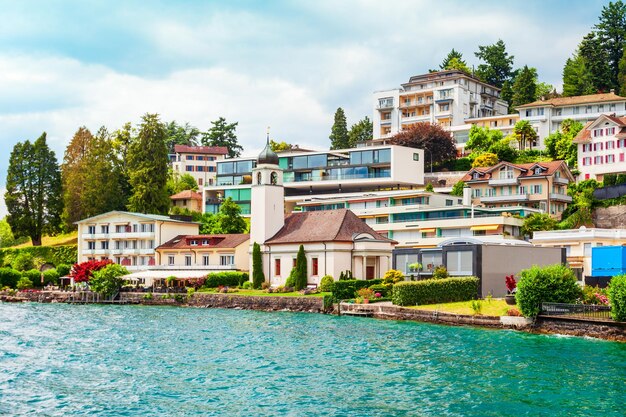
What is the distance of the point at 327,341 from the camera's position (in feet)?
139

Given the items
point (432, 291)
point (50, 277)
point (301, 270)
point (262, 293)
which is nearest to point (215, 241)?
point (301, 270)

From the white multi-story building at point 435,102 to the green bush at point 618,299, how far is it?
329 feet

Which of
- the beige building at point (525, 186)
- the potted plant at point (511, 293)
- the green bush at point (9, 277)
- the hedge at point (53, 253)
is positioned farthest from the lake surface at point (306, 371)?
the hedge at point (53, 253)

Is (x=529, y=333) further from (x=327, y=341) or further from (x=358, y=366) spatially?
(x=358, y=366)

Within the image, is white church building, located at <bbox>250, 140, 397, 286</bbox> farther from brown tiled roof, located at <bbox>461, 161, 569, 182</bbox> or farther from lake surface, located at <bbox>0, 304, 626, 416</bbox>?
brown tiled roof, located at <bbox>461, 161, 569, 182</bbox>

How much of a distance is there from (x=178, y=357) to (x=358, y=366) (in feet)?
29.8

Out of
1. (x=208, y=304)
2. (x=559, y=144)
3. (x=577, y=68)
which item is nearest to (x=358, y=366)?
(x=208, y=304)

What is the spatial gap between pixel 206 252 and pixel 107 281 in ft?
43.3

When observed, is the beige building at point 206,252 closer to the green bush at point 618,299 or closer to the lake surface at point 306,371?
the lake surface at point 306,371

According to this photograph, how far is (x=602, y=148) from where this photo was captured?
340 ft

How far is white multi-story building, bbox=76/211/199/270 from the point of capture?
311ft

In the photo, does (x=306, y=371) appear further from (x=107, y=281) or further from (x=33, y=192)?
(x=33, y=192)

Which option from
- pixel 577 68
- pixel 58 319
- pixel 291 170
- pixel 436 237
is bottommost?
pixel 58 319

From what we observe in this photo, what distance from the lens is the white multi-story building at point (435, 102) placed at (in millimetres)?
142125
